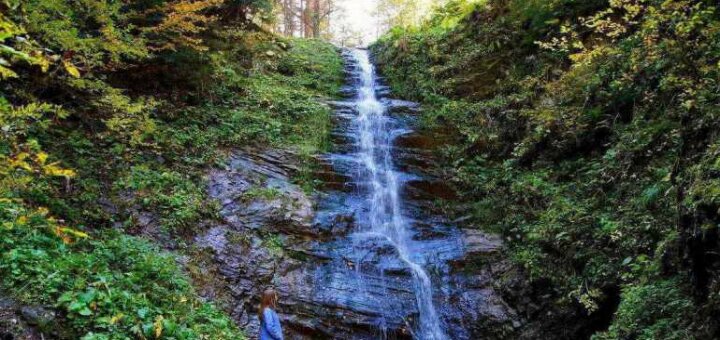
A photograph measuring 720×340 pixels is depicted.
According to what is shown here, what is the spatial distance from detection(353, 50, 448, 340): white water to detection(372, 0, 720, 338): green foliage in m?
1.33

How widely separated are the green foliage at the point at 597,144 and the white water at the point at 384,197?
1.33m

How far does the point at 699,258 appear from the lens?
13.7 ft

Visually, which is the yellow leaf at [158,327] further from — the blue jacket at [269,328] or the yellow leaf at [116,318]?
the blue jacket at [269,328]

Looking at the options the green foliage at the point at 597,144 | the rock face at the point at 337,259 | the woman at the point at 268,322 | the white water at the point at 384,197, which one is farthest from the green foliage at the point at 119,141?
the green foliage at the point at 597,144

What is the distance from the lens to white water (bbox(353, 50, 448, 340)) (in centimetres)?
757

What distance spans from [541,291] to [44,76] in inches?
318

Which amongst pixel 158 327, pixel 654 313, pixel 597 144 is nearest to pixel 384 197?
pixel 597 144

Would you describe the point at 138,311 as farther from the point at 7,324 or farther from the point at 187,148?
the point at 187,148

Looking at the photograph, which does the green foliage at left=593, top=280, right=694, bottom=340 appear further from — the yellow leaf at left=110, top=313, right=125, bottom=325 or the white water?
the yellow leaf at left=110, top=313, right=125, bottom=325

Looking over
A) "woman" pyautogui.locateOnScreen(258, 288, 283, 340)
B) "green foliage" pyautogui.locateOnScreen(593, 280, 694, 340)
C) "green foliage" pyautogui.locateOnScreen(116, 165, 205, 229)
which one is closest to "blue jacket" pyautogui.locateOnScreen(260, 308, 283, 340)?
"woman" pyautogui.locateOnScreen(258, 288, 283, 340)

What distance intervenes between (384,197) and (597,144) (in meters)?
4.25

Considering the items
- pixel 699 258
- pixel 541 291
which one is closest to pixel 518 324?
pixel 541 291

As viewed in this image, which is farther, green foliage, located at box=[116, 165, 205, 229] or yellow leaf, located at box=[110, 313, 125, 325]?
green foliage, located at box=[116, 165, 205, 229]

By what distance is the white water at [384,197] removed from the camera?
24.8ft
